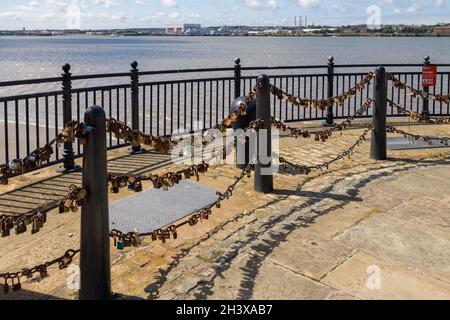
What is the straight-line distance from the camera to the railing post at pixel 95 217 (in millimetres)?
3783

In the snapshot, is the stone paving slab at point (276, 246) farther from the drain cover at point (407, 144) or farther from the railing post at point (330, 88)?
the railing post at point (330, 88)

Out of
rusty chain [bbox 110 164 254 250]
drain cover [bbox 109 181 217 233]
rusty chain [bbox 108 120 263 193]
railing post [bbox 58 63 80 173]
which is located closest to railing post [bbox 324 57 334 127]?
drain cover [bbox 109 181 217 233]

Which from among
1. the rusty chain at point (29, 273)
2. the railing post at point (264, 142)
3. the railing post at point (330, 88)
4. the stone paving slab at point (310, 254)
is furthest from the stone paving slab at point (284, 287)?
the railing post at point (330, 88)

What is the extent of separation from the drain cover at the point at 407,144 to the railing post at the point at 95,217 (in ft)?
22.3

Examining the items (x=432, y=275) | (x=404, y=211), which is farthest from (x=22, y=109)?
(x=432, y=275)

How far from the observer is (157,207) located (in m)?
6.14

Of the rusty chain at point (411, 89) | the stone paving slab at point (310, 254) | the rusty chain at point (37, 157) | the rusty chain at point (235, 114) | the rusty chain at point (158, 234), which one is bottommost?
the stone paving slab at point (310, 254)

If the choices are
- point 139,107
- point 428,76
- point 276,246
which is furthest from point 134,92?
point 139,107

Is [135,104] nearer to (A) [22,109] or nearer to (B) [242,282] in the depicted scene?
(B) [242,282]

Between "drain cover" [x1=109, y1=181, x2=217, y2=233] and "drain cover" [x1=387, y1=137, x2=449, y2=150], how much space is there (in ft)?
14.2

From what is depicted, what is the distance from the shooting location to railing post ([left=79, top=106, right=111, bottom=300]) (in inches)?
149

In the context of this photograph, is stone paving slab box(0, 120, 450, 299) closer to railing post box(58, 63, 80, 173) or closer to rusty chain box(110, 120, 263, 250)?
rusty chain box(110, 120, 263, 250)

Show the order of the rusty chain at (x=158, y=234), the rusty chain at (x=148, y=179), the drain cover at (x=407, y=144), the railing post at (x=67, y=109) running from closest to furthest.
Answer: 1. the rusty chain at (x=148, y=179)
2. the rusty chain at (x=158, y=234)
3. the railing post at (x=67, y=109)
4. the drain cover at (x=407, y=144)

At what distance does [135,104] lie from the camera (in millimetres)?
9141
